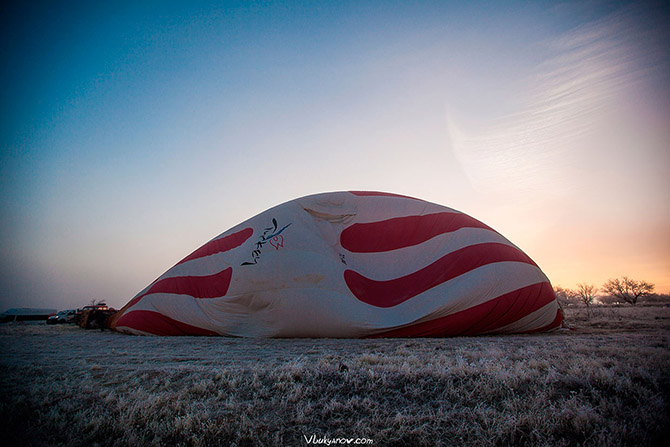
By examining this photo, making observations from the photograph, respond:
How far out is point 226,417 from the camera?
2.21 meters

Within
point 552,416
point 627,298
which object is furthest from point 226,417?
point 627,298

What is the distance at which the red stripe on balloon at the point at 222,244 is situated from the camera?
7.86m

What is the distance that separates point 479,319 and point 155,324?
7006mm

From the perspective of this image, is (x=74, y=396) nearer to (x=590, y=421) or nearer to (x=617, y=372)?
(x=590, y=421)

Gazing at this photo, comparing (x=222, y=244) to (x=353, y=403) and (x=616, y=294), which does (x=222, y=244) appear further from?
(x=616, y=294)

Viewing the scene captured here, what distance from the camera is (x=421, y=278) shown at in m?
6.88

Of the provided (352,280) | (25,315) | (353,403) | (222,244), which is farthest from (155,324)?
(25,315)

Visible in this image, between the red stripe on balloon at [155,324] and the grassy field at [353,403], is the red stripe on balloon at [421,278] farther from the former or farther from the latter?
the red stripe on balloon at [155,324]

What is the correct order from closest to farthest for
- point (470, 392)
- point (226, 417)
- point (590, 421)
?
point (590, 421) → point (226, 417) → point (470, 392)

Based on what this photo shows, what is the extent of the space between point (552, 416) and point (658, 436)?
506 millimetres

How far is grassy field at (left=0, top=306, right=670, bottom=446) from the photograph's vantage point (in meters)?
1.97

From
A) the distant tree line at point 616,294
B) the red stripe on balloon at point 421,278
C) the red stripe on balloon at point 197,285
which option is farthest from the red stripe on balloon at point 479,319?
the distant tree line at point 616,294

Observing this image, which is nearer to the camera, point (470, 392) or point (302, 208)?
point (470, 392)

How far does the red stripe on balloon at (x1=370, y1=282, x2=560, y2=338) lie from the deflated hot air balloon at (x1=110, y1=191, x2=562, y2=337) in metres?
0.02
